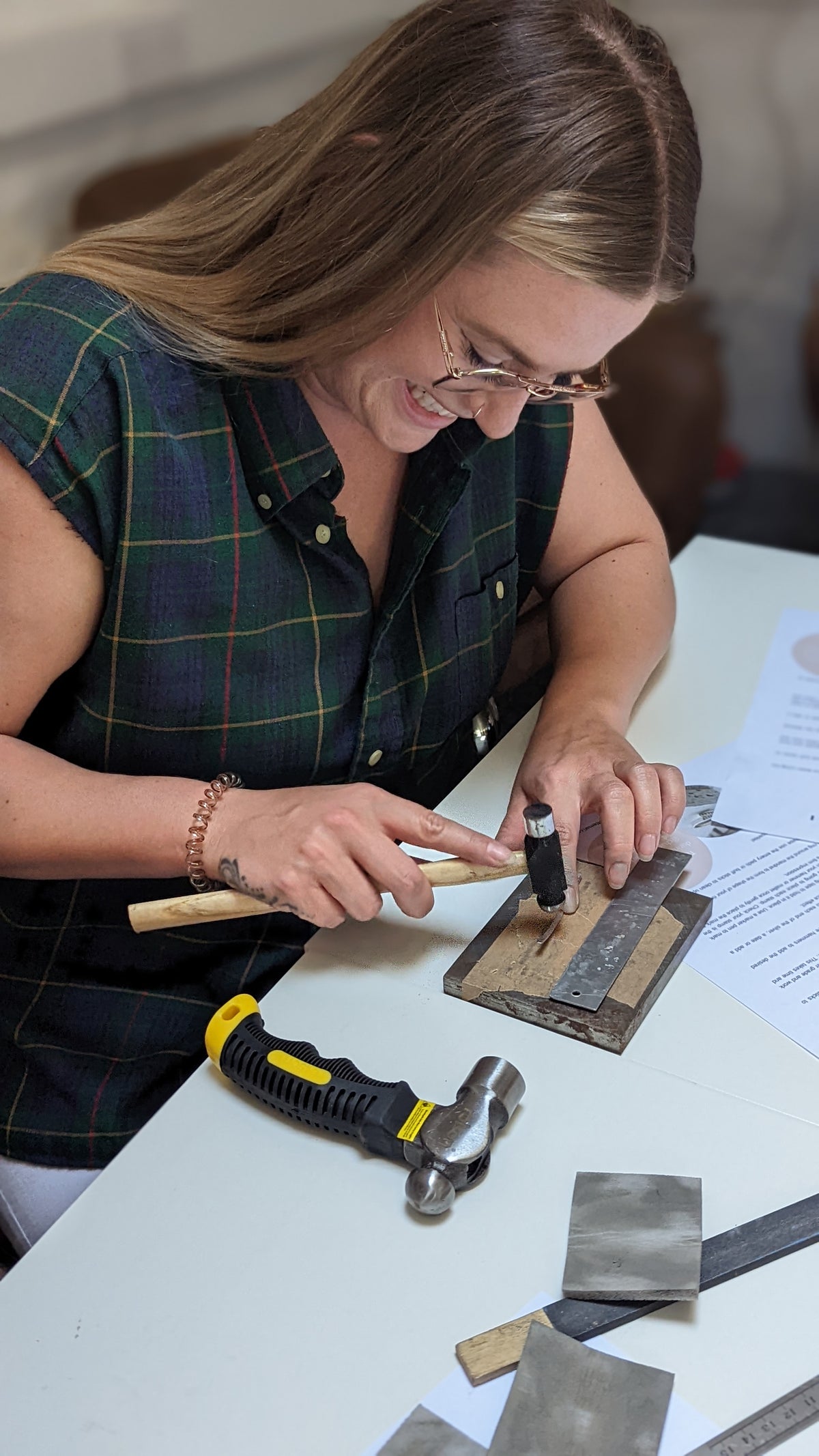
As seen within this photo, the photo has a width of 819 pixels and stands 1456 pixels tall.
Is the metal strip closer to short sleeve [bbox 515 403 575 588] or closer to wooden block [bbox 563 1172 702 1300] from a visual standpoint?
Answer: wooden block [bbox 563 1172 702 1300]

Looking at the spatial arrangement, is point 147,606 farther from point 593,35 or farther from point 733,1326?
point 733,1326

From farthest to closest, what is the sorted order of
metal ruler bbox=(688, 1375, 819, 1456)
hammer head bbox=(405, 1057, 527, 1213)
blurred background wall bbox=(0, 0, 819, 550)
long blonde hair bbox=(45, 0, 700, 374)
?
blurred background wall bbox=(0, 0, 819, 550), long blonde hair bbox=(45, 0, 700, 374), hammer head bbox=(405, 1057, 527, 1213), metal ruler bbox=(688, 1375, 819, 1456)

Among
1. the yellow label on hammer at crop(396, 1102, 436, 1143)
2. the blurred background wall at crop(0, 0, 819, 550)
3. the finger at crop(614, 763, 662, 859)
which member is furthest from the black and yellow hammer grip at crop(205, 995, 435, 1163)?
the blurred background wall at crop(0, 0, 819, 550)

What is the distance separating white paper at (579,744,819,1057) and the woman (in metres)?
0.05

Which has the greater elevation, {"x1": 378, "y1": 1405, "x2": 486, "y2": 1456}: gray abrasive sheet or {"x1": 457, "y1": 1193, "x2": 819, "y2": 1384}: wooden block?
{"x1": 378, "y1": 1405, "x2": 486, "y2": 1456}: gray abrasive sheet

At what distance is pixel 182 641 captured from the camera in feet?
3.69

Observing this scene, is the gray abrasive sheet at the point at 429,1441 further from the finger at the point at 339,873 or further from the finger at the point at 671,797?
the finger at the point at 671,797

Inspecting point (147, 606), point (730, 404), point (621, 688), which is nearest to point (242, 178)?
point (147, 606)

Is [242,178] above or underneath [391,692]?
above

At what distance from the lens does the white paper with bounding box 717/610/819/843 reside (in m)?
1.20

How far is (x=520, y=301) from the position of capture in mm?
978

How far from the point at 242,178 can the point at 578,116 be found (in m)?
0.32

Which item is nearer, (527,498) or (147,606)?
(147,606)

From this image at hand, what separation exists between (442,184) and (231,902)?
582 millimetres
